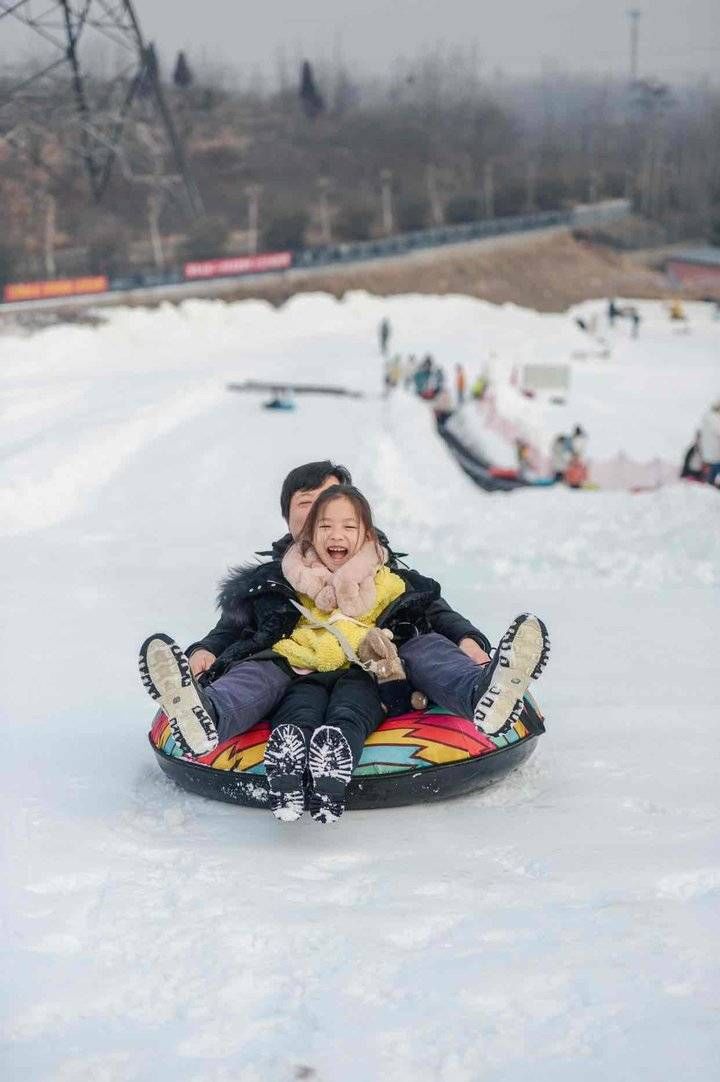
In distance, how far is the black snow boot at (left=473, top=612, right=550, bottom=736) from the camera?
13.2 feet

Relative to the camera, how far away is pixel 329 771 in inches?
156

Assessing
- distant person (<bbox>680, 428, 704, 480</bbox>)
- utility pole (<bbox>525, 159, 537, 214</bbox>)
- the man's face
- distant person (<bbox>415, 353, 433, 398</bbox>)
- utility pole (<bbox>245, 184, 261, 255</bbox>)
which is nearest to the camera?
the man's face

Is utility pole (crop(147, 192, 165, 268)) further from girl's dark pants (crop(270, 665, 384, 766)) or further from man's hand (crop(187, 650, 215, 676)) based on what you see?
girl's dark pants (crop(270, 665, 384, 766))

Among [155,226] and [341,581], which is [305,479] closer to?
[341,581]

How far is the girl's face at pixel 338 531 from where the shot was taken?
461 centimetres

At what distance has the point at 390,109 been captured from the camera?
8619 cm

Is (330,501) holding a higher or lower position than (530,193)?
higher

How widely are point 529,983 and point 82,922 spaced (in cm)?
111

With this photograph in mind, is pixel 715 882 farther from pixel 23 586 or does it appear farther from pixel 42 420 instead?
pixel 42 420

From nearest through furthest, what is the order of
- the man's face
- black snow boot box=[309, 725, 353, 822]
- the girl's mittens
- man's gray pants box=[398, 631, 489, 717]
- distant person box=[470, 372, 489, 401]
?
1. black snow boot box=[309, 725, 353, 822]
2. man's gray pants box=[398, 631, 489, 717]
3. the girl's mittens
4. the man's face
5. distant person box=[470, 372, 489, 401]

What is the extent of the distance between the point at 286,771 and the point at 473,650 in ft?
3.11

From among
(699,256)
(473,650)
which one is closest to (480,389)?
(473,650)

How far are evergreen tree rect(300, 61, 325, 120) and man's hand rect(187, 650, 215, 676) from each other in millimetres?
73999

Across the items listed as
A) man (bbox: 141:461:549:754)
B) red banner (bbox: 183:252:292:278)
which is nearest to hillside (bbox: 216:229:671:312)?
red banner (bbox: 183:252:292:278)
